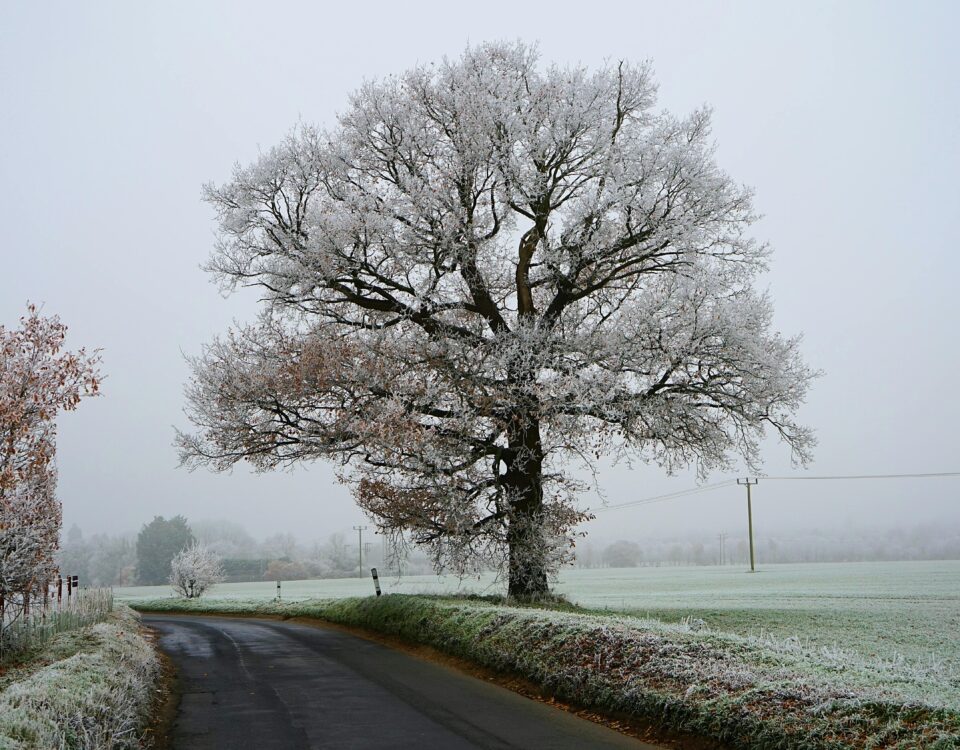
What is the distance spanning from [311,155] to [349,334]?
4.66 metres

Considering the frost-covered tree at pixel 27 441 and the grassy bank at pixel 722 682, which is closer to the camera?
the grassy bank at pixel 722 682

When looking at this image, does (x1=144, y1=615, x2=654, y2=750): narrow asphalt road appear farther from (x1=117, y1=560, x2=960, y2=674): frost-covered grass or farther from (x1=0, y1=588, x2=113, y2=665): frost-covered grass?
(x1=117, y1=560, x2=960, y2=674): frost-covered grass

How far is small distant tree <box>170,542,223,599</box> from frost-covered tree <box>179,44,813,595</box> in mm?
26039

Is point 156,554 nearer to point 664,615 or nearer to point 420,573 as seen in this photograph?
point 420,573

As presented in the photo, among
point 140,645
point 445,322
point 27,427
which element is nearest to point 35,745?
point 27,427

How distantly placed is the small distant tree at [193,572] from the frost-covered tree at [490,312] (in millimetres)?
26039

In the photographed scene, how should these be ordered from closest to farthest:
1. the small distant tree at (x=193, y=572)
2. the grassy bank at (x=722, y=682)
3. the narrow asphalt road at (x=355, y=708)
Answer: the grassy bank at (x=722, y=682), the narrow asphalt road at (x=355, y=708), the small distant tree at (x=193, y=572)

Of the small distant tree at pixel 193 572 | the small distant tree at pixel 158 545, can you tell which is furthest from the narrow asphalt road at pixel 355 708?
the small distant tree at pixel 158 545

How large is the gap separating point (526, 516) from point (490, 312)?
5169 millimetres

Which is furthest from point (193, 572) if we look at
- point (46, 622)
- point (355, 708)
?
point (355, 708)

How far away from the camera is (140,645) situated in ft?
47.5

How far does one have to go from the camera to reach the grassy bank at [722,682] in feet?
21.8

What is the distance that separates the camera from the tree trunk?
729 inches

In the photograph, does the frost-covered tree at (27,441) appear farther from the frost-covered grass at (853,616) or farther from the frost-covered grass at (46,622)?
the frost-covered grass at (853,616)
